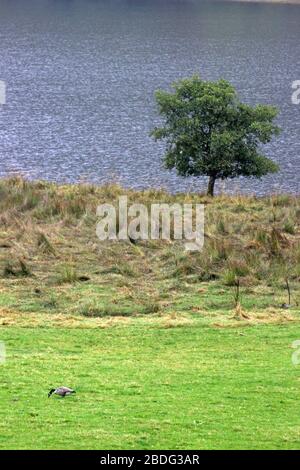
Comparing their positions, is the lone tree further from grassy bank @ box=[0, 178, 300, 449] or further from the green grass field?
the green grass field

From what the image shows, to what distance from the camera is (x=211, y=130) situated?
3641 centimetres

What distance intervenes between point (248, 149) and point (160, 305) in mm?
16162

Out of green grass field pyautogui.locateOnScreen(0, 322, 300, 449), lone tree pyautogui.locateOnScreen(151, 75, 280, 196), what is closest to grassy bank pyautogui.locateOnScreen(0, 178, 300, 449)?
green grass field pyautogui.locateOnScreen(0, 322, 300, 449)

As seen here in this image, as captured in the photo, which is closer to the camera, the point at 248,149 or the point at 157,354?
the point at 157,354

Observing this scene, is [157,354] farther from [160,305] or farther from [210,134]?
[210,134]

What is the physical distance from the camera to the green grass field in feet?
39.7

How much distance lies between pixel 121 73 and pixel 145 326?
6164 centimetres

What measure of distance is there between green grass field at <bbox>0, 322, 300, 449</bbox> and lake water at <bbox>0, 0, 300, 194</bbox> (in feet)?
78.1

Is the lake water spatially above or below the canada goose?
above

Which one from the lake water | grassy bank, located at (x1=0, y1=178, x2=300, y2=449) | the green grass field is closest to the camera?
the green grass field

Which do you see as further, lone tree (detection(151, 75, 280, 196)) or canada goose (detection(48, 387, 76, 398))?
lone tree (detection(151, 75, 280, 196))

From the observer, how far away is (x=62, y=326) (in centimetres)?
1895

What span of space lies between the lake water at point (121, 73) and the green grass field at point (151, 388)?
23817mm

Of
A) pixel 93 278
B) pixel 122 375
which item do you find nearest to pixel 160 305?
pixel 93 278
